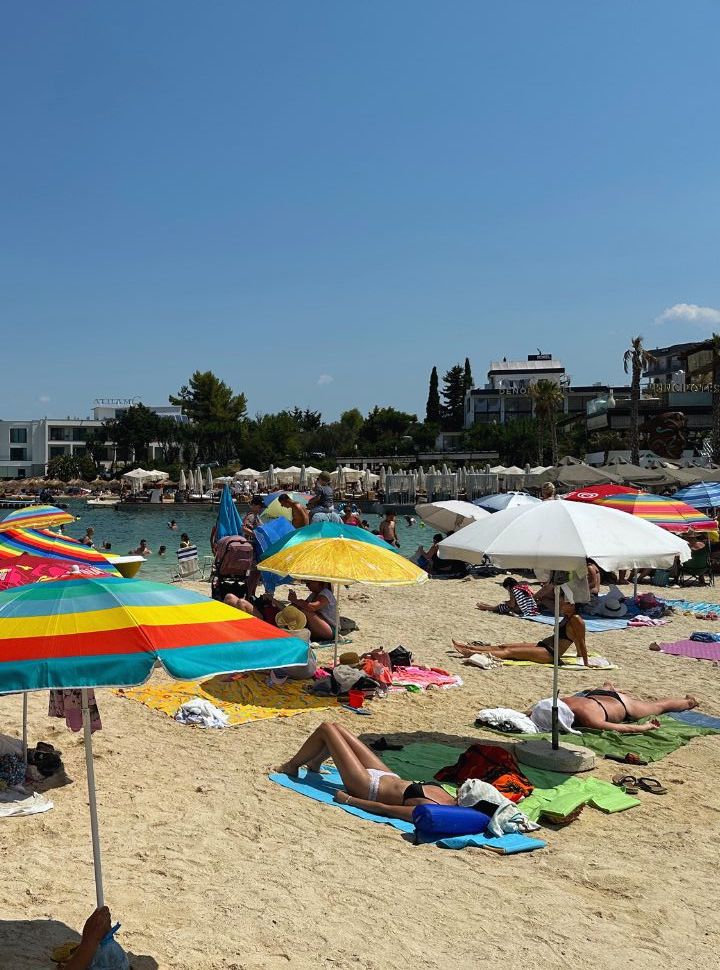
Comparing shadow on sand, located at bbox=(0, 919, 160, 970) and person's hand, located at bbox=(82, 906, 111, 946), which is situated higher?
person's hand, located at bbox=(82, 906, 111, 946)

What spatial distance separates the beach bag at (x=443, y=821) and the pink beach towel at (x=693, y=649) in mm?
6741

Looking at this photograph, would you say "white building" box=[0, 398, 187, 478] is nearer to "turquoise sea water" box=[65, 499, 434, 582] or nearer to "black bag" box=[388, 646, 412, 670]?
"turquoise sea water" box=[65, 499, 434, 582]

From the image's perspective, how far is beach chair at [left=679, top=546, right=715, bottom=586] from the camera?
685 inches

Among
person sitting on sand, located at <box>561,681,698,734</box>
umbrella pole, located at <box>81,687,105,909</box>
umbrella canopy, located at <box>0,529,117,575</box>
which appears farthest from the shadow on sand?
person sitting on sand, located at <box>561,681,698,734</box>

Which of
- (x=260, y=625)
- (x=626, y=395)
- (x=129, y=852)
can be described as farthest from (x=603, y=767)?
(x=626, y=395)

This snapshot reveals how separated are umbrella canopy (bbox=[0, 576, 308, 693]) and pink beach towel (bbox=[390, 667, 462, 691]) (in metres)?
5.89

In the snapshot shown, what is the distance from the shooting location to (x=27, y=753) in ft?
20.3

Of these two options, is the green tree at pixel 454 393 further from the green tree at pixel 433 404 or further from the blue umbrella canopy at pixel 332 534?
the blue umbrella canopy at pixel 332 534

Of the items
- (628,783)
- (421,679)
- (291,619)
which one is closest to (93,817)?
(628,783)

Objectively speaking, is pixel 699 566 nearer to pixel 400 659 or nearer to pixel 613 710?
pixel 400 659

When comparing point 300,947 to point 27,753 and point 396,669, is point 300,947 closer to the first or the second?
point 27,753

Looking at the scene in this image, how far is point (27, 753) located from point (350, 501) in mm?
43621

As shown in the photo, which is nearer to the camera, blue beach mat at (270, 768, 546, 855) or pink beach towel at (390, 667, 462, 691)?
blue beach mat at (270, 768, 546, 855)

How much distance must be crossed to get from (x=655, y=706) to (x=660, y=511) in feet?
18.1
